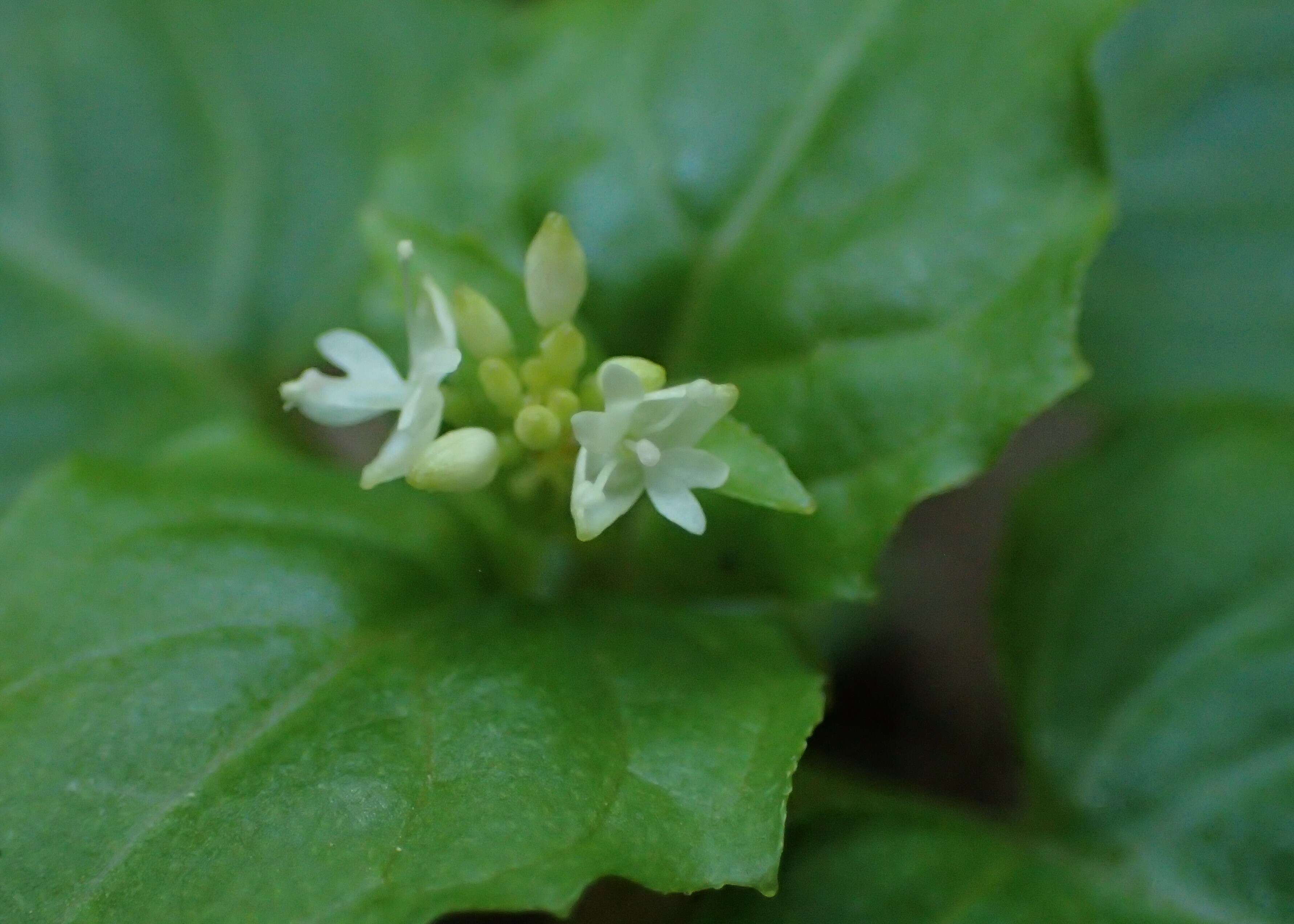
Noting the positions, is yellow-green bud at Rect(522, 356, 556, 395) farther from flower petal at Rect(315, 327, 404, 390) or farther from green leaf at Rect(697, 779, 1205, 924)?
green leaf at Rect(697, 779, 1205, 924)

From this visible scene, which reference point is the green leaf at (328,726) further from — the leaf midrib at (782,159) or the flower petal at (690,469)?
the leaf midrib at (782,159)

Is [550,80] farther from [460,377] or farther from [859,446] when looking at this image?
[859,446]

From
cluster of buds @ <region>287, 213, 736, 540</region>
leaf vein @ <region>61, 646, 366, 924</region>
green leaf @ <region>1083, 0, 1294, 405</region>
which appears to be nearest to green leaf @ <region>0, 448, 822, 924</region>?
leaf vein @ <region>61, 646, 366, 924</region>

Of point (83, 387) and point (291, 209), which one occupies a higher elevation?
point (291, 209)

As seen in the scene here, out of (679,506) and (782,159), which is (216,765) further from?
(782,159)

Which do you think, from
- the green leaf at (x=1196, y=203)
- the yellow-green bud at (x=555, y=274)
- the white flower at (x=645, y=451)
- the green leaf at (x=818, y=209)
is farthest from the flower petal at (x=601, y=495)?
the green leaf at (x=1196, y=203)

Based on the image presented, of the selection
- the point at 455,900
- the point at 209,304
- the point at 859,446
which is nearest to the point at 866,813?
the point at 859,446
